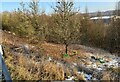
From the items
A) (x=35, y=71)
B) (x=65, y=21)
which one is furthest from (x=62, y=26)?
(x=35, y=71)

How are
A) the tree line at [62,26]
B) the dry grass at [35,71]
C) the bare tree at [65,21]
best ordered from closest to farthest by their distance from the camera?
the dry grass at [35,71], the bare tree at [65,21], the tree line at [62,26]

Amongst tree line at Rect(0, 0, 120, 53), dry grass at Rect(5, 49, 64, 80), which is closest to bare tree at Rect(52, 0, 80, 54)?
tree line at Rect(0, 0, 120, 53)

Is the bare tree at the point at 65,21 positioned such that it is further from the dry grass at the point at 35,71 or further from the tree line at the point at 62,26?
the dry grass at the point at 35,71

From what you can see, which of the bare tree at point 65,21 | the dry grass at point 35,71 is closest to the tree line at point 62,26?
the bare tree at point 65,21

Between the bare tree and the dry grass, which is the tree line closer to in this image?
the bare tree

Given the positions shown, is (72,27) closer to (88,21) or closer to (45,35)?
(45,35)

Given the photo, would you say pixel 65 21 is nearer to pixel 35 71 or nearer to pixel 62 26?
pixel 62 26

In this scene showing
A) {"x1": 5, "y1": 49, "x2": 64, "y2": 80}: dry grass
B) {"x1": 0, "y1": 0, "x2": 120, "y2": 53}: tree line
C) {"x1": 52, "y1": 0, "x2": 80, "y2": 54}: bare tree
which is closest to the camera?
{"x1": 5, "y1": 49, "x2": 64, "y2": 80}: dry grass

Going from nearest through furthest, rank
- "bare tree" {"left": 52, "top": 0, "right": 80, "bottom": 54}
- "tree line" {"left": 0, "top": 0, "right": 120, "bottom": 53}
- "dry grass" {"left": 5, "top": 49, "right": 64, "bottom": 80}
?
1. "dry grass" {"left": 5, "top": 49, "right": 64, "bottom": 80}
2. "bare tree" {"left": 52, "top": 0, "right": 80, "bottom": 54}
3. "tree line" {"left": 0, "top": 0, "right": 120, "bottom": 53}

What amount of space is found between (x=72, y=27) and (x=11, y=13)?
5845 mm

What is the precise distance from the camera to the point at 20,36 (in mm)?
17344

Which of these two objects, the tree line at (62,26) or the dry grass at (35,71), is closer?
the dry grass at (35,71)

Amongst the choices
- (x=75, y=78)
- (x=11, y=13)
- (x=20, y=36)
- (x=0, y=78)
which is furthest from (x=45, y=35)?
(x=0, y=78)

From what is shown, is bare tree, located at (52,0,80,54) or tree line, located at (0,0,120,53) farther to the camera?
Answer: tree line, located at (0,0,120,53)
